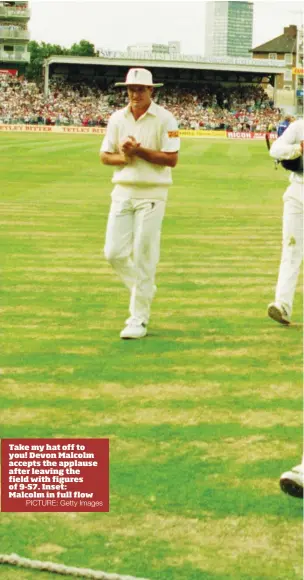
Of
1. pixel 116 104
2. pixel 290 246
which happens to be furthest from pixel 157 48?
pixel 290 246

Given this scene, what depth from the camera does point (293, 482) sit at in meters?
4.91

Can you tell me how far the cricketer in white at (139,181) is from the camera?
8.55m

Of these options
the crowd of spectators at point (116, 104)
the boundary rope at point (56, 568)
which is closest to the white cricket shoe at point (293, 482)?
the boundary rope at point (56, 568)

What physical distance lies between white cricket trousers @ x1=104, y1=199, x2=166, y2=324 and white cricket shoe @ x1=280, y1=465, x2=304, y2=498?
3.95 metres

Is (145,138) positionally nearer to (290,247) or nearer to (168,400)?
(290,247)

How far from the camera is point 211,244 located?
1484 cm

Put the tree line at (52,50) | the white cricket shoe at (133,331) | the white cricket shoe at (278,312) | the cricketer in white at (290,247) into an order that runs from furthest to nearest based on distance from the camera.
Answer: the tree line at (52,50)
the white cricket shoe at (278,312)
the cricketer in white at (290,247)
the white cricket shoe at (133,331)

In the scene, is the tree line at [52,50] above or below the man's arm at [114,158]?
above

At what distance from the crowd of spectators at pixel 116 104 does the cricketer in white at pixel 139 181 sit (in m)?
68.0

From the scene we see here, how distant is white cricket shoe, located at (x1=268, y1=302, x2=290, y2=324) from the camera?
30.2 feet

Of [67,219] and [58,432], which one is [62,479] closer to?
[58,432]

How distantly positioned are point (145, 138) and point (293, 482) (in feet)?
14.3
